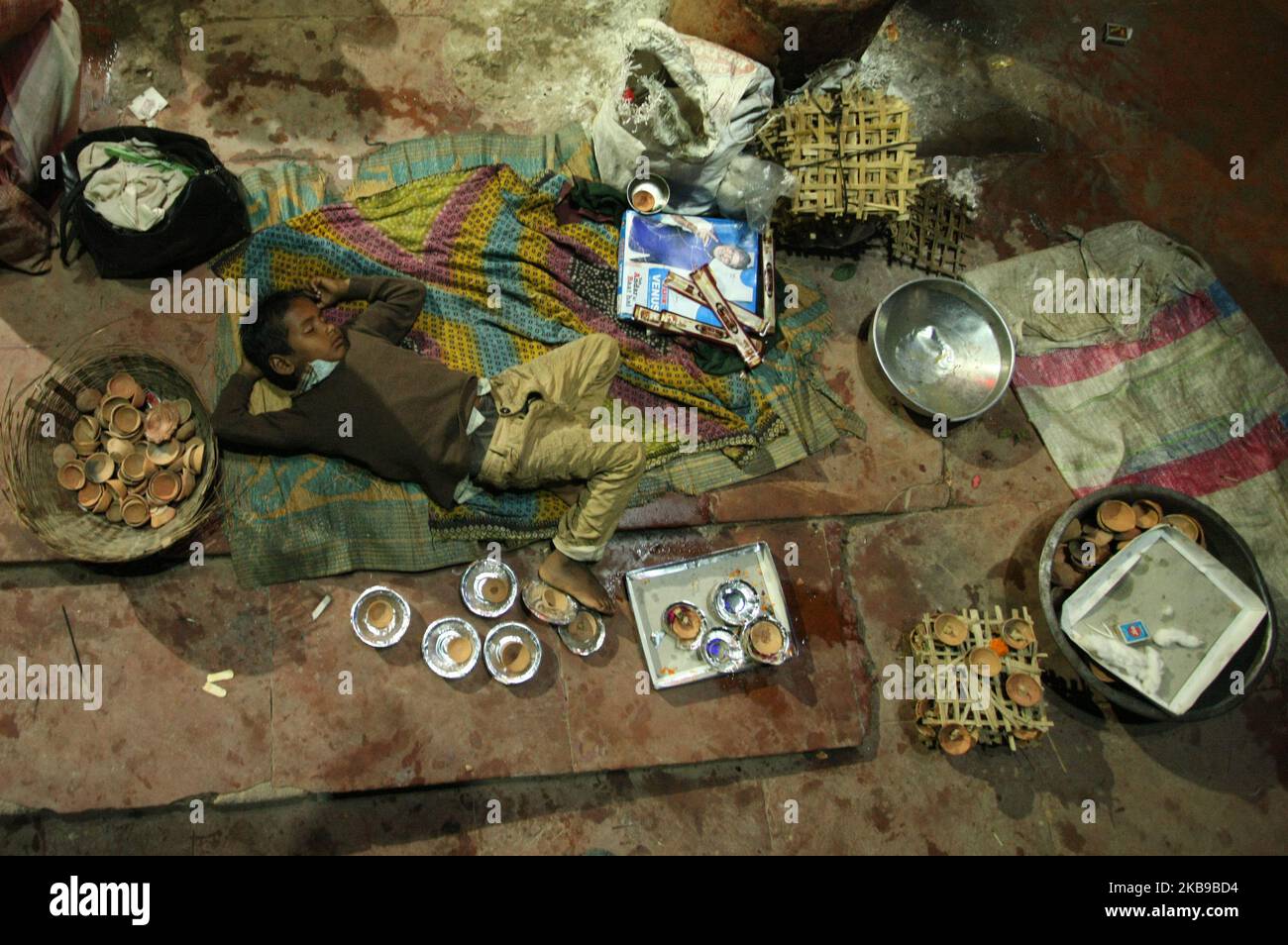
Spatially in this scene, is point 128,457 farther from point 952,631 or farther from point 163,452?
point 952,631

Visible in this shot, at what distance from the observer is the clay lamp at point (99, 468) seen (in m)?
3.39

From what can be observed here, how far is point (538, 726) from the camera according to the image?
3.52 metres

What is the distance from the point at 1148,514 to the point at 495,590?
113 inches

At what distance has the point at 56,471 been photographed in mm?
3367

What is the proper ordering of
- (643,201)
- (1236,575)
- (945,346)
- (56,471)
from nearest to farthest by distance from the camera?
(56,471), (1236,575), (643,201), (945,346)

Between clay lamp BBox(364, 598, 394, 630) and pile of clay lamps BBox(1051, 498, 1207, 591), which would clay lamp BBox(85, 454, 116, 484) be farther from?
pile of clay lamps BBox(1051, 498, 1207, 591)

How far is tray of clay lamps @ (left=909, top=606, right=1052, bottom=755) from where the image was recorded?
356 centimetres

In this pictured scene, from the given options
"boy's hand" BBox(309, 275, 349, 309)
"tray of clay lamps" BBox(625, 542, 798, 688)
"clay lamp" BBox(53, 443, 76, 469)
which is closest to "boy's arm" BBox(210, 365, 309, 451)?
"boy's hand" BBox(309, 275, 349, 309)

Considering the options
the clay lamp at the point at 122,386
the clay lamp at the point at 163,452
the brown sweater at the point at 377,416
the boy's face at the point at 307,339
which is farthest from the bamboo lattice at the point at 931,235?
the clay lamp at the point at 122,386

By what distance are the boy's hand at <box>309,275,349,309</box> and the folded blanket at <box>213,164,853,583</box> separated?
3.6 inches

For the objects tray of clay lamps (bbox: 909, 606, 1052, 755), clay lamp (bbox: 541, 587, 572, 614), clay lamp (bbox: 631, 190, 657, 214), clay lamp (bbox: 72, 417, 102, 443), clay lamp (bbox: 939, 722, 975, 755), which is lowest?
clay lamp (bbox: 939, 722, 975, 755)

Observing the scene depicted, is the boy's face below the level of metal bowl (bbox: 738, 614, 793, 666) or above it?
above

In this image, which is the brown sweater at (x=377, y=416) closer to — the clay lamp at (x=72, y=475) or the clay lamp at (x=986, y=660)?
the clay lamp at (x=72, y=475)

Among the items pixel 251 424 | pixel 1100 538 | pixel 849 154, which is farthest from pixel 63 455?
pixel 1100 538
